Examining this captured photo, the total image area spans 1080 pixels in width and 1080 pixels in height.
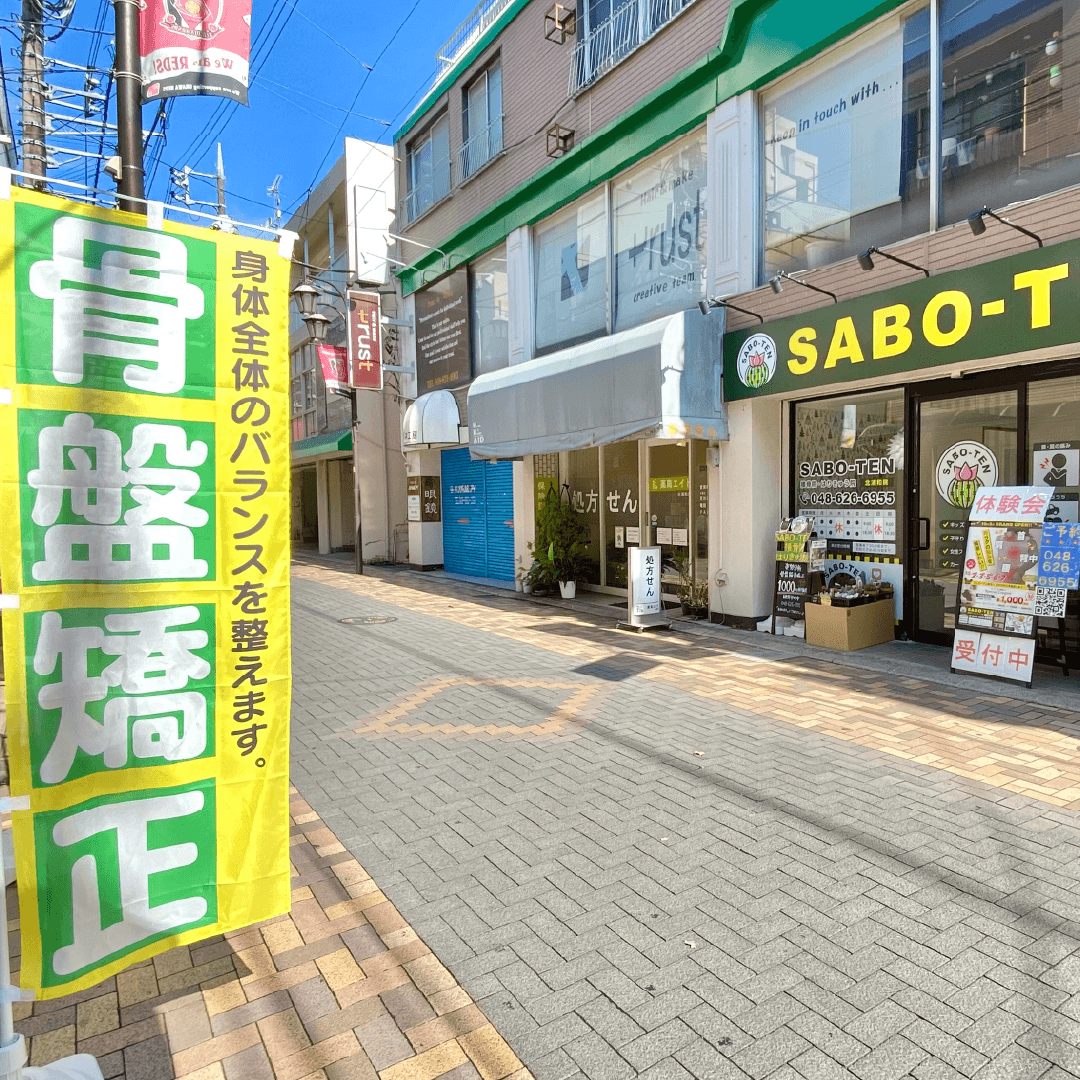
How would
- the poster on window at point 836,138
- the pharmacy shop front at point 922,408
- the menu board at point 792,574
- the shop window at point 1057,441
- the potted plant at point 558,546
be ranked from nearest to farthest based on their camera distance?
the pharmacy shop front at point 922,408, the shop window at point 1057,441, the poster on window at point 836,138, the menu board at point 792,574, the potted plant at point 558,546

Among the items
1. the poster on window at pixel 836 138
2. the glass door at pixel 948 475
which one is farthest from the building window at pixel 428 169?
the glass door at pixel 948 475

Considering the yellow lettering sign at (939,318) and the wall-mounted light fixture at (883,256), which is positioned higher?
the wall-mounted light fixture at (883,256)

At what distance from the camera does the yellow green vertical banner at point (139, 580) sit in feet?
7.14

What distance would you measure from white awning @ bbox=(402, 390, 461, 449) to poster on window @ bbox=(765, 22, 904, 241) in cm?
809

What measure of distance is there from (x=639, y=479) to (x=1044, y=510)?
590 centimetres

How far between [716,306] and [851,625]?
421 cm

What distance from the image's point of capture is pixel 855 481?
8398mm

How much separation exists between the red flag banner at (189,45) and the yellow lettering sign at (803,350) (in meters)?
5.83

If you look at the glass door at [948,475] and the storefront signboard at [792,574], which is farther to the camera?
the storefront signboard at [792,574]

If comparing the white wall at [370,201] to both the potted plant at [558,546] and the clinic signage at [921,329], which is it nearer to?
the potted plant at [558,546]

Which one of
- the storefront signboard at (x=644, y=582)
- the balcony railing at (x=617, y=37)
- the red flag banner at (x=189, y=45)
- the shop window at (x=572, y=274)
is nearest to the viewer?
the red flag banner at (x=189, y=45)

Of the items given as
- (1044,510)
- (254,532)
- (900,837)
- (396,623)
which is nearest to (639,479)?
(396,623)

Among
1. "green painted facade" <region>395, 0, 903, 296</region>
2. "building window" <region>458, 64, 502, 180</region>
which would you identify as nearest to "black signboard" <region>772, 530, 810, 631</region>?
"green painted facade" <region>395, 0, 903, 296</region>

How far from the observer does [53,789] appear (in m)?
2.23
